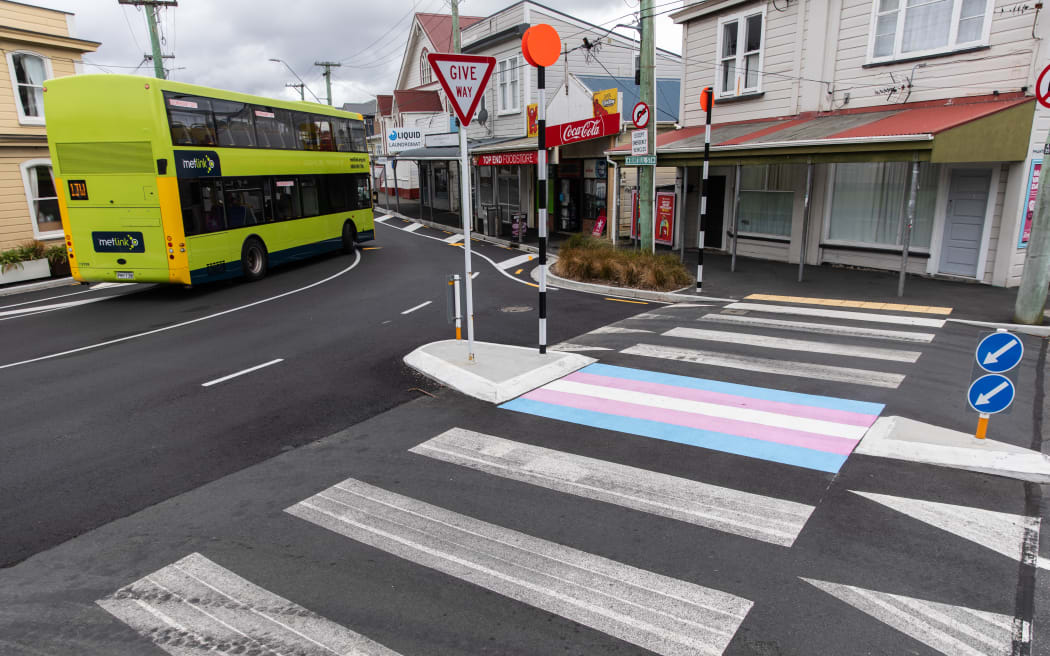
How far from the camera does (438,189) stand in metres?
42.4

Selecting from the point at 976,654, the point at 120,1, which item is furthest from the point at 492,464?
the point at 120,1

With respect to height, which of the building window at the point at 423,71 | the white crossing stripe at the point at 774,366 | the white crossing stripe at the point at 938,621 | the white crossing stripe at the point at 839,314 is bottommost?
the white crossing stripe at the point at 938,621

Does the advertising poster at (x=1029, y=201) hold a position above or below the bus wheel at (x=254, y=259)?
above

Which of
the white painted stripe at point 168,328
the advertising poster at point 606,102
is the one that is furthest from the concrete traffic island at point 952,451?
the advertising poster at point 606,102

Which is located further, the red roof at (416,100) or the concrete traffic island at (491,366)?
the red roof at (416,100)

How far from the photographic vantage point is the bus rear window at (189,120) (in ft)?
47.0

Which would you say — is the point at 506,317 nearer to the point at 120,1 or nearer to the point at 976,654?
the point at 976,654

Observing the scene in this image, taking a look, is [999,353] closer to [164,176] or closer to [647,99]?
[647,99]

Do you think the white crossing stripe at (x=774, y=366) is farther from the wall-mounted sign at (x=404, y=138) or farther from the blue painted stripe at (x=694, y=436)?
the wall-mounted sign at (x=404, y=138)

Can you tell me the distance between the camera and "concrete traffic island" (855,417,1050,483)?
574 cm

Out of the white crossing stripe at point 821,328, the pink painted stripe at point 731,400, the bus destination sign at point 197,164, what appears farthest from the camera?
the bus destination sign at point 197,164

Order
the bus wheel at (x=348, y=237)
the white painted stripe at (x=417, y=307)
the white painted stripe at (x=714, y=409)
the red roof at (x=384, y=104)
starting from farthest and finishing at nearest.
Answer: the red roof at (x=384, y=104)
the bus wheel at (x=348, y=237)
the white painted stripe at (x=417, y=307)
the white painted stripe at (x=714, y=409)

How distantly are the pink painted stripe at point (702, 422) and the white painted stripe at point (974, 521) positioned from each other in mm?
957

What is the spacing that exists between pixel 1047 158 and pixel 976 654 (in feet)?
30.0
